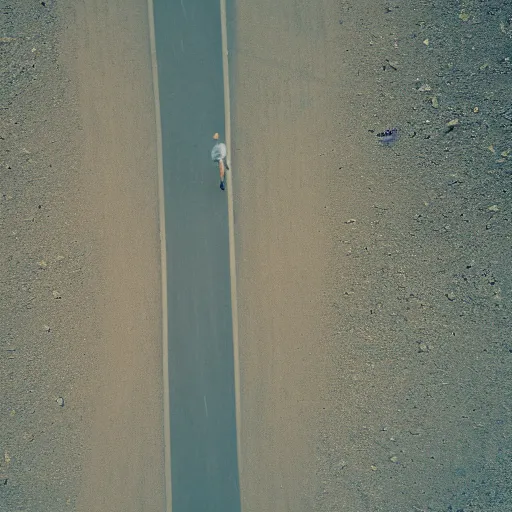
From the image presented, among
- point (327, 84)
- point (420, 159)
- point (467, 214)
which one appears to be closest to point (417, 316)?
point (467, 214)

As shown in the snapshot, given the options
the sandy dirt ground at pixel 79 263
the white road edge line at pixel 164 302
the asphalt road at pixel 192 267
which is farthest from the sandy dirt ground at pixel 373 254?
the sandy dirt ground at pixel 79 263

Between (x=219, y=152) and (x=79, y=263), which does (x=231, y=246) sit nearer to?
(x=219, y=152)

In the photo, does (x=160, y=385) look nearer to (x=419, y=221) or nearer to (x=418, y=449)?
(x=418, y=449)

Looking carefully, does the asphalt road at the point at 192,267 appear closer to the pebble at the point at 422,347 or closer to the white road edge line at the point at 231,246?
the white road edge line at the point at 231,246

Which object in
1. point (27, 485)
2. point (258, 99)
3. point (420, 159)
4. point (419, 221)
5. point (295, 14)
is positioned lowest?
point (27, 485)

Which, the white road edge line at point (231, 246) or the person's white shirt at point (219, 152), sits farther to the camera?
the white road edge line at point (231, 246)

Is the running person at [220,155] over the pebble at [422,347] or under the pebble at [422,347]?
over
